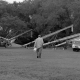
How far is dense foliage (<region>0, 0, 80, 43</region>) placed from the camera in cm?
4850

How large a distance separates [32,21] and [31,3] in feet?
19.1

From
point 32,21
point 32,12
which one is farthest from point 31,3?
point 32,21

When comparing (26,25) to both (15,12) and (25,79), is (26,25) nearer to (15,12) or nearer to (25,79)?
(15,12)

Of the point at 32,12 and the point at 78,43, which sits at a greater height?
the point at 32,12

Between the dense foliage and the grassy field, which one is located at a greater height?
the dense foliage

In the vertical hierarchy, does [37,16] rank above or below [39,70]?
above

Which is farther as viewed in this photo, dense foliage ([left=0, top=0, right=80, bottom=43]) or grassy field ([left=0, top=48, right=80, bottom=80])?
dense foliage ([left=0, top=0, right=80, bottom=43])

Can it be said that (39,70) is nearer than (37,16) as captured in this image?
Yes

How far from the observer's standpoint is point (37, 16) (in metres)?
52.2

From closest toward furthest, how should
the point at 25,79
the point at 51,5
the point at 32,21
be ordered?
the point at 25,79, the point at 51,5, the point at 32,21

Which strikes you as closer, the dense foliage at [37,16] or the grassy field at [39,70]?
the grassy field at [39,70]

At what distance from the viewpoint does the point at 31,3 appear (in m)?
58.0

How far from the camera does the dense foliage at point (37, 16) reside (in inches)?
1909

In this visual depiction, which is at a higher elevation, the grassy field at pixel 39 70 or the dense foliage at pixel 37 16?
the dense foliage at pixel 37 16
